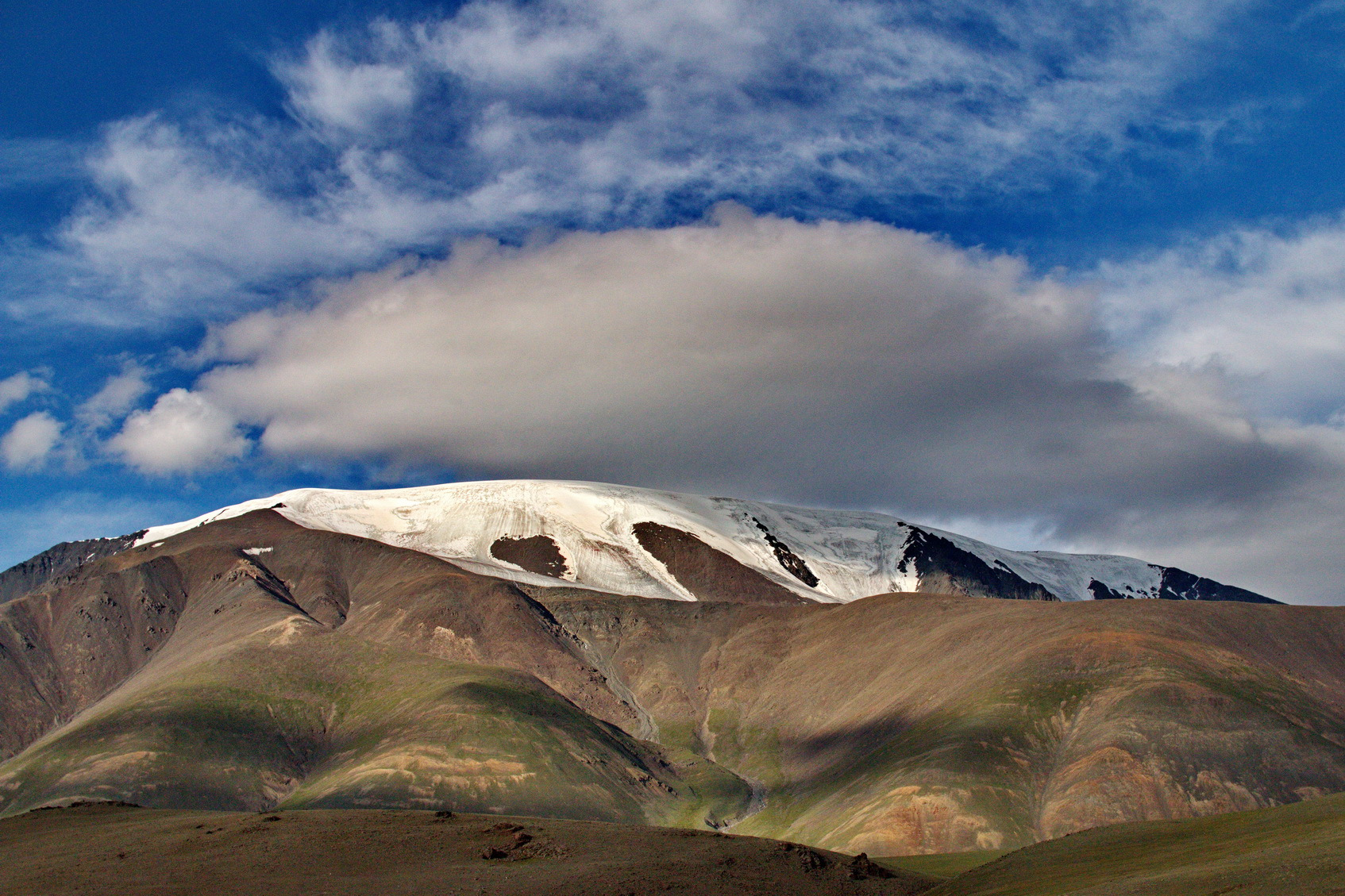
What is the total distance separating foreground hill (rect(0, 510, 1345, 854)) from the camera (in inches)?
4151

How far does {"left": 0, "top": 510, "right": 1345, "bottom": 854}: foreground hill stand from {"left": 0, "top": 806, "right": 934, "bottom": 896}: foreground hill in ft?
144

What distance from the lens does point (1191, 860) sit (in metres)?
43.5

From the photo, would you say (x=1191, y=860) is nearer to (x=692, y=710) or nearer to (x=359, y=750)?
(x=359, y=750)

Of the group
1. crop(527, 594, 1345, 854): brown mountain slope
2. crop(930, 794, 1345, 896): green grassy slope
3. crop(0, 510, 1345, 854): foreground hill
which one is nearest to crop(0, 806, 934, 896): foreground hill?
crop(930, 794, 1345, 896): green grassy slope

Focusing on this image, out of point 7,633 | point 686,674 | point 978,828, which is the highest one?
point 7,633

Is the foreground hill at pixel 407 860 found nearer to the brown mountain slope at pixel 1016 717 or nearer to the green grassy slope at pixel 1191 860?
the green grassy slope at pixel 1191 860

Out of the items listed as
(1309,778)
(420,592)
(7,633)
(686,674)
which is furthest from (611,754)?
(7,633)

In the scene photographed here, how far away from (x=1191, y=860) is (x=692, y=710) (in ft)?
454

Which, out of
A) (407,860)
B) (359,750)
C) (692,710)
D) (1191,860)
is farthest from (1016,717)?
(407,860)

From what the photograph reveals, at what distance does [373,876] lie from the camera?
54062mm

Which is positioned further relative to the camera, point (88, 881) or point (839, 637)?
point (839, 637)

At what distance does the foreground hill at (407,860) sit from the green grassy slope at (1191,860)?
28.2 ft

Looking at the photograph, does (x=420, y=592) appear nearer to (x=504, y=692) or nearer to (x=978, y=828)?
(x=504, y=692)

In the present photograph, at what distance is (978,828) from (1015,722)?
2059 cm
